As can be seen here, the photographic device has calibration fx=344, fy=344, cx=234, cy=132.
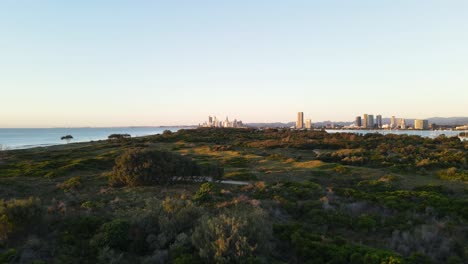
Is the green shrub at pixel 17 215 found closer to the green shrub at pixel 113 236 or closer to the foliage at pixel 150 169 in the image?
the green shrub at pixel 113 236

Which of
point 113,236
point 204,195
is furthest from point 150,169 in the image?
point 113,236

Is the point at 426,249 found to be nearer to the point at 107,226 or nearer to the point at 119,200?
the point at 107,226

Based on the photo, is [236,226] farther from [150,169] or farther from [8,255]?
[150,169]

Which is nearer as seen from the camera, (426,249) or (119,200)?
(426,249)

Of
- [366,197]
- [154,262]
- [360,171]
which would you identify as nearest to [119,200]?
[154,262]

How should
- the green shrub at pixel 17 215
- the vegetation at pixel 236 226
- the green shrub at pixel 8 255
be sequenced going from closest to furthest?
the green shrub at pixel 8 255 → the vegetation at pixel 236 226 → the green shrub at pixel 17 215

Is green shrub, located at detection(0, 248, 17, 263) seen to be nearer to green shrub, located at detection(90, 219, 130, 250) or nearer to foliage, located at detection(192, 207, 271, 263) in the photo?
green shrub, located at detection(90, 219, 130, 250)

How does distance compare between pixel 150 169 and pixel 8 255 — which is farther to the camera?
pixel 150 169

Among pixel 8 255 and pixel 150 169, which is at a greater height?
pixel 150 169

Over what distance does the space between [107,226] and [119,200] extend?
5.00 meters

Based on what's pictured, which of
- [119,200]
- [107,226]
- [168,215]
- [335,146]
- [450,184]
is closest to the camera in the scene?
[107,226]

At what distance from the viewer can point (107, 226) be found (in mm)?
10086

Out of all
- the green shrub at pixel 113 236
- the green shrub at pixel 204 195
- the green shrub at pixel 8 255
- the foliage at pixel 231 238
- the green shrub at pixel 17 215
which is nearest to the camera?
the foliage at pixel 231 238

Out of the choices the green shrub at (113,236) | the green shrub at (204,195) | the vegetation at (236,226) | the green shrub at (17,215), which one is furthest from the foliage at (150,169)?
the green shrub at (113,236)
